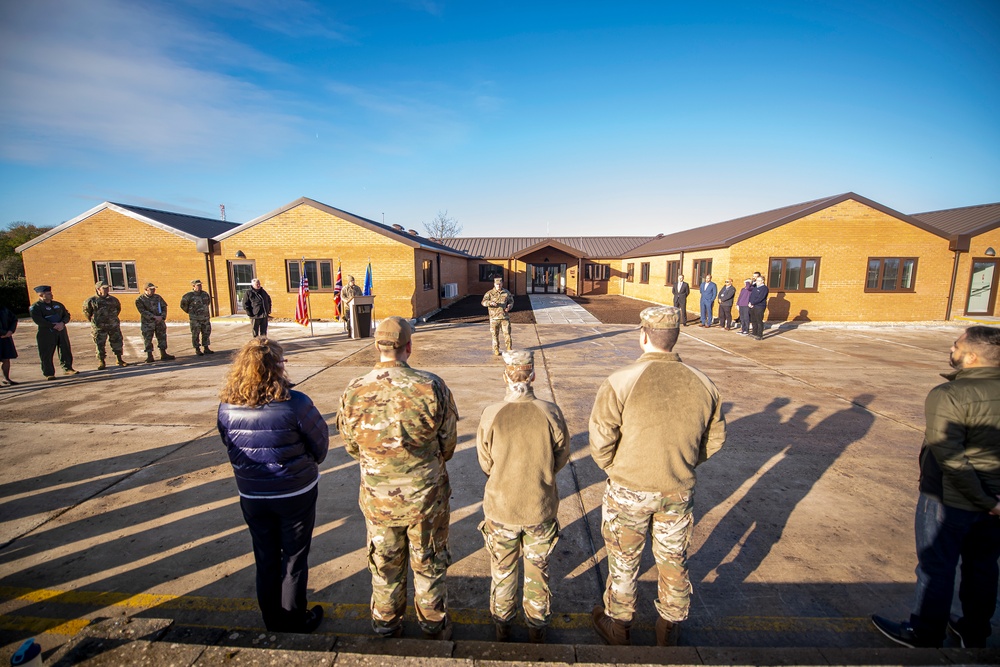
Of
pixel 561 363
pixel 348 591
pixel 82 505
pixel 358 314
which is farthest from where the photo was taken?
pixel 358 314

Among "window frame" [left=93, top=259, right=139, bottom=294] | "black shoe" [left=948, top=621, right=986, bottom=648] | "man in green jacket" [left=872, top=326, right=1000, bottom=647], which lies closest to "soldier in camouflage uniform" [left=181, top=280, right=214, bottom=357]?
"window frame" [left=93, top=259, right=139, bottom=294]

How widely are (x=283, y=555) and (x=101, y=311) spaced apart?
32.2 ft

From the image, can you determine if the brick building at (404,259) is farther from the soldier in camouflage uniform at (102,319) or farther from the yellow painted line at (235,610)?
the yellow painted line at (235,610)

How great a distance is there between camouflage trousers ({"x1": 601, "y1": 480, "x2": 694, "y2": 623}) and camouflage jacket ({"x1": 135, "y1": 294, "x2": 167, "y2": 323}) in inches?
445

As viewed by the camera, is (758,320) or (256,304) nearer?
(256,304)

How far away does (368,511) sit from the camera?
2.39 metres

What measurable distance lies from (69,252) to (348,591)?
21.9 meters

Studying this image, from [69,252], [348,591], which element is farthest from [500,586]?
[69,252]

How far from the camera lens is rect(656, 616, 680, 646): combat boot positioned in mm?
2490

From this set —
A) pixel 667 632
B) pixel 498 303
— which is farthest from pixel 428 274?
pixel 667 632

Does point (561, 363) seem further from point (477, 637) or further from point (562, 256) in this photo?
point (562, 256)

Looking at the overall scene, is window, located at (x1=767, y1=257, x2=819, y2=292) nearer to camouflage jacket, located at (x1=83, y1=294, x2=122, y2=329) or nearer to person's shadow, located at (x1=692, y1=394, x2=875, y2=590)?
person's shadow, located at (x1=692, y1=394, x2=875, y2=590)

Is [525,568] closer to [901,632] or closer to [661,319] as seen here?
[661,319]

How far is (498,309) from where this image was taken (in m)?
10.3
